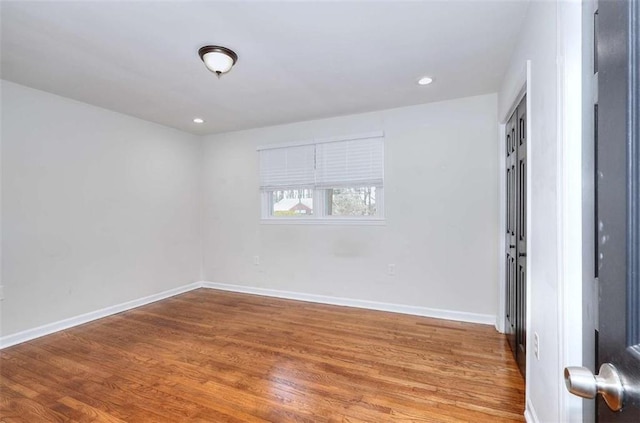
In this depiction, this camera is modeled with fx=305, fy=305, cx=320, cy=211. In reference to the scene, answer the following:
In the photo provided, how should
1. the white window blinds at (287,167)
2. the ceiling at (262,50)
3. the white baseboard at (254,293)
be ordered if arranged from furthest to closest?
the white window blinds at (287,167) < the white baseboard at (254,293) < the ceiling at (262,50)

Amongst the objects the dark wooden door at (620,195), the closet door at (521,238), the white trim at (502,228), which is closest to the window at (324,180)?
the white trim at (502,228)

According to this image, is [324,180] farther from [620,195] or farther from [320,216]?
[620,195]

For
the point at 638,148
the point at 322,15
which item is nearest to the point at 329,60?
the point at 322,15

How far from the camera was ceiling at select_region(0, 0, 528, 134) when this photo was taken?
1.85 m

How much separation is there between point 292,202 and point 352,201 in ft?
2.94

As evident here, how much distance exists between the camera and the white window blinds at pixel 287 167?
415 cm

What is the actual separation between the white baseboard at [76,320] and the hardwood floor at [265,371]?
0.43 ft

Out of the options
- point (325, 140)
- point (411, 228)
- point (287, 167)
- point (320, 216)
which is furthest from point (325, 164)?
point (411, 228)

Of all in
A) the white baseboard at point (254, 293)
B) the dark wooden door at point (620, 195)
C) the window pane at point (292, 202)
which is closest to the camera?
the dark wooden door at point (620, 195)

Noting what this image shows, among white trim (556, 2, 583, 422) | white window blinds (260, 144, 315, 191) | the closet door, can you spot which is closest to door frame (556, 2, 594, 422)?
white trim (556, 2, 583, 422)

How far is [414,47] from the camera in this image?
2.26 metres

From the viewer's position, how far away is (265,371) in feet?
7.67

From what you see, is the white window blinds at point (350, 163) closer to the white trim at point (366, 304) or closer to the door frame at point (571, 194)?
the white trim at point (366, 304)

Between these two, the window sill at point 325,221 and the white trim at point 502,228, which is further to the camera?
the window sill at point 325,221
